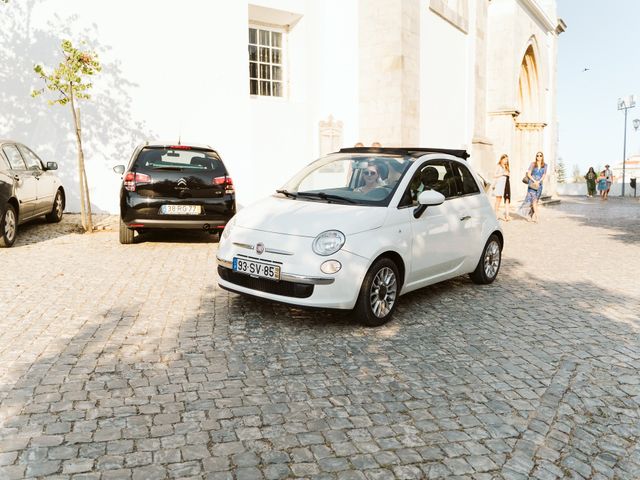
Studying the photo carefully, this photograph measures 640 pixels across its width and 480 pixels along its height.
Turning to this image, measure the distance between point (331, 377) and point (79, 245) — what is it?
23.5 feet

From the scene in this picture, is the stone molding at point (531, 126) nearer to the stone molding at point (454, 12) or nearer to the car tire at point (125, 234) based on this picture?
the stone molding at point (454, 12)

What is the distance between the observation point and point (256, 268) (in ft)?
18.8

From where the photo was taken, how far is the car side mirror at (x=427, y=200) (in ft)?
20.4

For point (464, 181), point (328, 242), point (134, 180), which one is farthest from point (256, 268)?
point (134, 180)

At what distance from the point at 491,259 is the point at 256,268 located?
3620 mm

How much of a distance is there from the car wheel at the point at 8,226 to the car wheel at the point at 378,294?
658 centimetres

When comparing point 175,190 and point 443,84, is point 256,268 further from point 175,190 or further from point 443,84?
point 443,84

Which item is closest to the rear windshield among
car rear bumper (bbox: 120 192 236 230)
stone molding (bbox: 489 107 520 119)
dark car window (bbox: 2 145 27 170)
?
car rear bumper (bbox: 120 192 236 230)

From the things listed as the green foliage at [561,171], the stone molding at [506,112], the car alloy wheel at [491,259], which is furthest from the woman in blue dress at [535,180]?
the green foliage at [561,171]

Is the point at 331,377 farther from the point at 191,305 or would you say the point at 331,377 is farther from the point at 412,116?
the point at 412,116

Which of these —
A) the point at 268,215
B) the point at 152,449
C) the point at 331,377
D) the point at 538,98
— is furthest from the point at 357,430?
the point at 538,98

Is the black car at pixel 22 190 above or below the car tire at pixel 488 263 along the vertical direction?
above

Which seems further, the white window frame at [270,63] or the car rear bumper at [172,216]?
the white window frame at [270,63]

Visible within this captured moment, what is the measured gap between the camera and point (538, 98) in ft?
113
